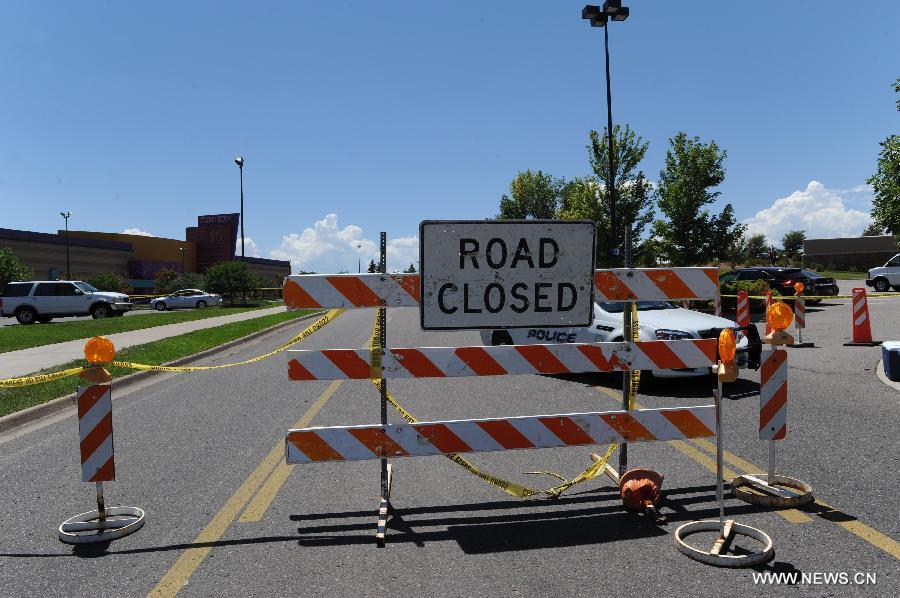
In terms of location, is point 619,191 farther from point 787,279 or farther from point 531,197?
point 531,197

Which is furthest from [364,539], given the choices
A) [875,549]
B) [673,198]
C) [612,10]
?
[673,198]

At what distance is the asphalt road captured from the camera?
11.1 ft

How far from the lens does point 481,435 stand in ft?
14.9

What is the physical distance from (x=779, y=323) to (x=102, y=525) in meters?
5.08

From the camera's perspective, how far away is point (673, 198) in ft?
105

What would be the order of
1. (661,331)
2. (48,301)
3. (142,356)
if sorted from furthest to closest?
(48,301)
(142,356)
(661,331)

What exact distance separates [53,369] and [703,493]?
11.4m

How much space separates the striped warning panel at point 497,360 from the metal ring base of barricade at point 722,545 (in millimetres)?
1197

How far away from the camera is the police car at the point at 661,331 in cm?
853

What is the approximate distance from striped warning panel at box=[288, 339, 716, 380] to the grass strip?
1.97 meters

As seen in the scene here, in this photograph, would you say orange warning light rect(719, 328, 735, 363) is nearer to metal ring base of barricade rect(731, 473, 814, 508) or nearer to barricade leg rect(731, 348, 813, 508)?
barricade leg rect(731, 348, 813, 508)

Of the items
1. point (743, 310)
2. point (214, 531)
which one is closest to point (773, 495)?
point (214, 531)

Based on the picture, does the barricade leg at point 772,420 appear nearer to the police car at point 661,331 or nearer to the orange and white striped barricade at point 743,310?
the police car at point 661,331
